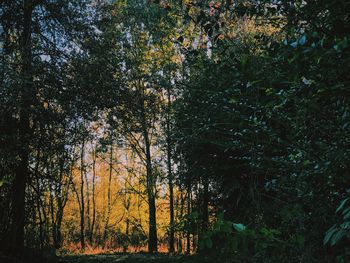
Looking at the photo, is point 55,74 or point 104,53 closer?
point 55,74

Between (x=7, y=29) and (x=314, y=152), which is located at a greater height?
(x=7, y=29)

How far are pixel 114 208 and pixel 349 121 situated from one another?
30500 millimetres

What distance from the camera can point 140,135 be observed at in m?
17.8

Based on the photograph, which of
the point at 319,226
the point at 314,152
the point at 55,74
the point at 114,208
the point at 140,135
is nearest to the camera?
the point at 314,152

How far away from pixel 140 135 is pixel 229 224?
54.8 ft

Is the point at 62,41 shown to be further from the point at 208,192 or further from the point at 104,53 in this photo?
the point at 208,192

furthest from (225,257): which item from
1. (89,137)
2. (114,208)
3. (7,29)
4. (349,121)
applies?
(114,208)

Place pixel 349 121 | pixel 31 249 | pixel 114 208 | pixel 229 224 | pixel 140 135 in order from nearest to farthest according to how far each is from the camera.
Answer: pixel 229 224
pixel 349 121
pixel 31 249
pixel 140 135
pixel 114 208

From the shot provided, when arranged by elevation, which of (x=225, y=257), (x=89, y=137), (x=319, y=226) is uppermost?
(x=89, y=137)

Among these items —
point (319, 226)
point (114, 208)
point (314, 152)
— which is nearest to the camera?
point (314, 152)

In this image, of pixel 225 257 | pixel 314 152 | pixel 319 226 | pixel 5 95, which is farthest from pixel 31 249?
pixel 314 152

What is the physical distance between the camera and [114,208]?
30.5m

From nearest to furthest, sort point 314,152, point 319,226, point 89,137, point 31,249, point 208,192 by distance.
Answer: point 314,152, point 319,226, point 31,249, point 89,137, point 208,192

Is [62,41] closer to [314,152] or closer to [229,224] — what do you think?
[314,152]
